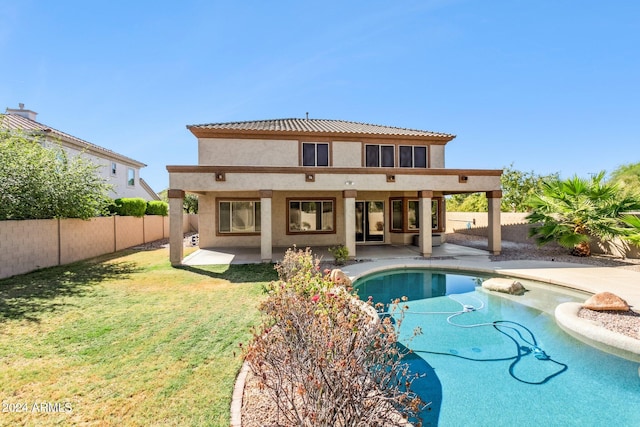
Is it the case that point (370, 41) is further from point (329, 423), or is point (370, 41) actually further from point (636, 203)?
point (329, 423)

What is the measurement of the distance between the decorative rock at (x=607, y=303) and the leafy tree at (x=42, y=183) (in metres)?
19.5

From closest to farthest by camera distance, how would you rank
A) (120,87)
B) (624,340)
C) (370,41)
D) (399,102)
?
(624,340), (370,41), (120,87), (399,102)

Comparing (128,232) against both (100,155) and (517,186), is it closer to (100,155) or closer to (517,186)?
(100,155)

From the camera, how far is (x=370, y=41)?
14094mm

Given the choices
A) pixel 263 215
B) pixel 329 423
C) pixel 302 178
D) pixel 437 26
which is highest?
pixel 437 26

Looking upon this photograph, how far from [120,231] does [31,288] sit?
9316 mm

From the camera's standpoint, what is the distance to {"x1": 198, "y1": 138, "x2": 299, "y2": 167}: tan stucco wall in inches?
625

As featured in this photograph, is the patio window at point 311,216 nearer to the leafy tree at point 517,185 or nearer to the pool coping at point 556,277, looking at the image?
the pool coping at point 556,277

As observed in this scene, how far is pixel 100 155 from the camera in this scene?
2214cm

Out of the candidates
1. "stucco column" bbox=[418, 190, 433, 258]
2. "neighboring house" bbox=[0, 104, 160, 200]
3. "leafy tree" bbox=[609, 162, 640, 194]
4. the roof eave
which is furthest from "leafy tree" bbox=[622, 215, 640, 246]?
"leafy tree" bbox=[609, 162, 640, 194]

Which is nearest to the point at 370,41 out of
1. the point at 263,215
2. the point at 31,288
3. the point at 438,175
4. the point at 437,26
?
the point at 437,26

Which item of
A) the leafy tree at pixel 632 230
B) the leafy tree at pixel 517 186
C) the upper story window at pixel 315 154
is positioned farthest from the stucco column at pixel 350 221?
the leafy tree at pixel 517 186

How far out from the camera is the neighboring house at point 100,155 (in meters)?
17.2

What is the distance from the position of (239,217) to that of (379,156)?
31.1ft
